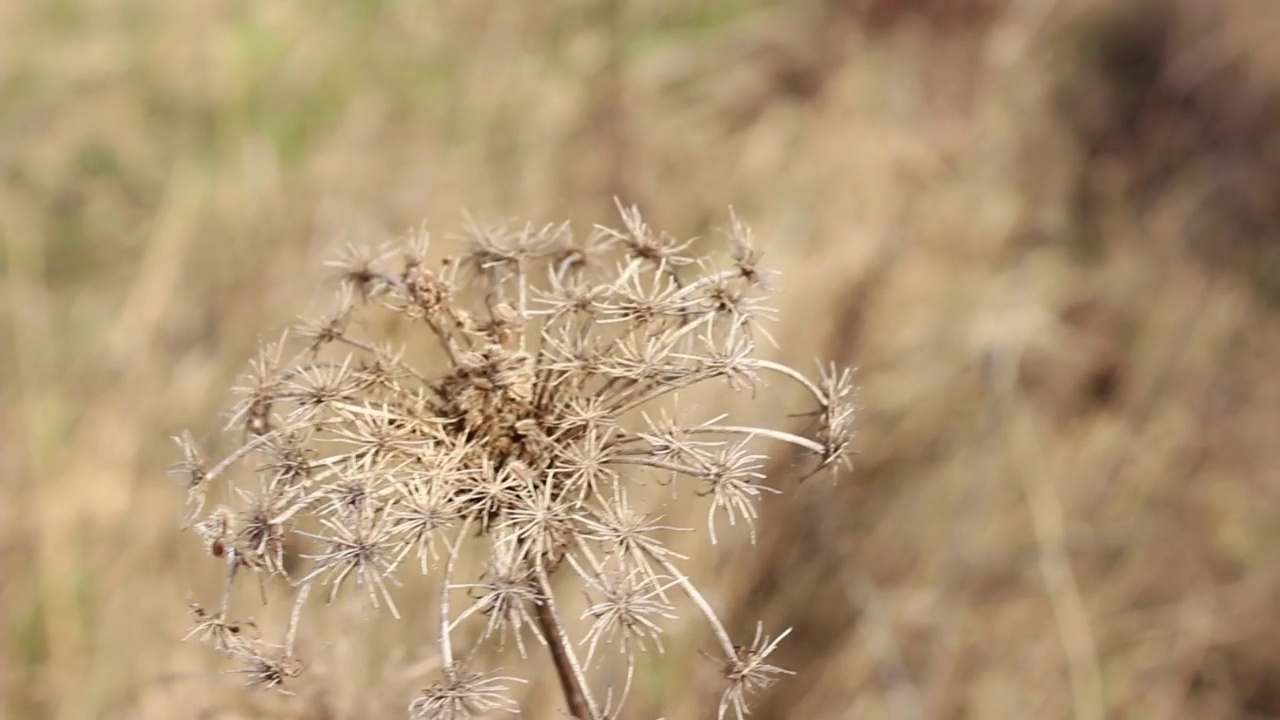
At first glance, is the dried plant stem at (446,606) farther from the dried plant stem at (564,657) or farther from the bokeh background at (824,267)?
the bokeh background at (824,267)

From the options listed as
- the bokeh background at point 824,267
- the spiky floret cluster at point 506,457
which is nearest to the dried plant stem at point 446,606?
the spiky floret cluster at point 506,457

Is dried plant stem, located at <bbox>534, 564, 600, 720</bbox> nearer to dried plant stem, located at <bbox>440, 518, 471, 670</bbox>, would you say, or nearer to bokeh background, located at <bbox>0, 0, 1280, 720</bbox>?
dried plant stem, located at <bbox>440, 518, 471, 670</bbox>

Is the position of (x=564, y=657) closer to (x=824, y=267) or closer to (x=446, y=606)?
(x=446, y=606)

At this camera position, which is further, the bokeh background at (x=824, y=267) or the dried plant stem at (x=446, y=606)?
the bokeh background at (x=824, y=267)

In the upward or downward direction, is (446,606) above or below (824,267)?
below

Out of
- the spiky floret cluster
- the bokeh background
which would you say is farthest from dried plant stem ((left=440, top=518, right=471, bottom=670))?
the bokeh background

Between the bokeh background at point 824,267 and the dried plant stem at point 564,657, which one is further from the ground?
the bokeh background at point 824,267

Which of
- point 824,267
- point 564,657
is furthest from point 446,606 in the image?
point 824,267
